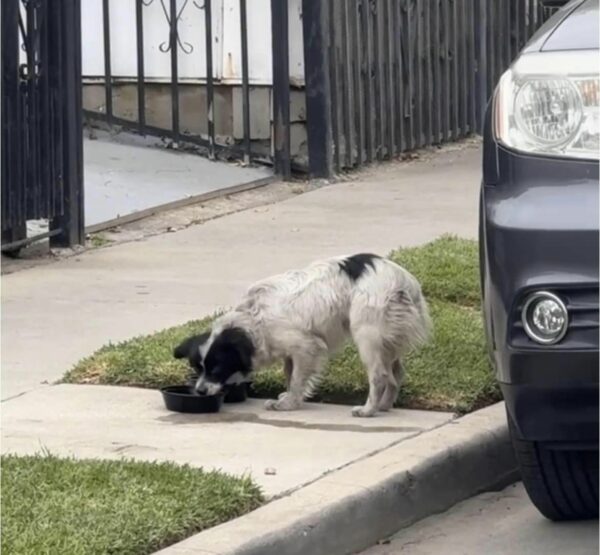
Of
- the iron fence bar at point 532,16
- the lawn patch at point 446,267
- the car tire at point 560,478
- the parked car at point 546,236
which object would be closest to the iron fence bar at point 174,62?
the lawn patch at point 446,267

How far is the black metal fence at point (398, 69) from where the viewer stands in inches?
482

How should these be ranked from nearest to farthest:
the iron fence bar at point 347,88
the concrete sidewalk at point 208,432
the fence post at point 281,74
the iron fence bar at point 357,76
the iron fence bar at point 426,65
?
1. the concrete sidewalk at point 208,432
2. the fence post at point 281,74
3. the iron fence bar at point 347,88
4. the iron fence bar at point 357,76
5. the iron fence bar at point 426,65

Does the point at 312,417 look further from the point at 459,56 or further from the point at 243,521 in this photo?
the point at 459,56

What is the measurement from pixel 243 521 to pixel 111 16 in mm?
8280

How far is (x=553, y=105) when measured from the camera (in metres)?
4.46

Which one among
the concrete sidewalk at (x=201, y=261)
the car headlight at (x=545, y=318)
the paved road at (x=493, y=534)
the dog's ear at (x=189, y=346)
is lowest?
the paved road at (x=493, y=534)

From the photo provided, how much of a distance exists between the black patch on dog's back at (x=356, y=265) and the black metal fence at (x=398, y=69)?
241 inches

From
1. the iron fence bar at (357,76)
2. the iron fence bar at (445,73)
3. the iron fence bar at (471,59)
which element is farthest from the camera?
the iron fence bar at (471,59)

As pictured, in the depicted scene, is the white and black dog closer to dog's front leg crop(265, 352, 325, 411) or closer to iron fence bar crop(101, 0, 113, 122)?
dog's front leg crop(265, 352, 325, 411)

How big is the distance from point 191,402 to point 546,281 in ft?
7.03

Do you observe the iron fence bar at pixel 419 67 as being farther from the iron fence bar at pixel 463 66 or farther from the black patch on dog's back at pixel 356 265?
the black patch on dog's back at pixel 356 265

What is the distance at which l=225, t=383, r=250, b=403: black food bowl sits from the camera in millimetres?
6243

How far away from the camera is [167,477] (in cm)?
499

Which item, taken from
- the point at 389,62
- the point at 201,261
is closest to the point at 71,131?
the point at 201,261
